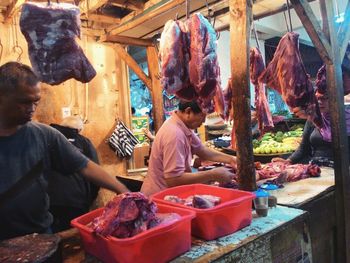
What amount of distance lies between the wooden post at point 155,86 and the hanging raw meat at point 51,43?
3192 mm

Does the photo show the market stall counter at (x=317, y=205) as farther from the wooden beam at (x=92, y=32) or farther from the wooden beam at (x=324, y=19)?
the wooden beam at (x=92, y=32)

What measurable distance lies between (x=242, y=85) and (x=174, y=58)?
73 cm

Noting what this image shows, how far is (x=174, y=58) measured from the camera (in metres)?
3.06

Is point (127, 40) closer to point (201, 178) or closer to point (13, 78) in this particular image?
point (201, 178)

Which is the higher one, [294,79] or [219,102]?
[294,79]

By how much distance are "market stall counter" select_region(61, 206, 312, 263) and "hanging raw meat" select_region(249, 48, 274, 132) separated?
167cm

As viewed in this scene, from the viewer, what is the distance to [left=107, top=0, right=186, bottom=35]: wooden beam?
4.11 m

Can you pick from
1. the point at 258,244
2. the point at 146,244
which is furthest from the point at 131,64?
the point at 146,244

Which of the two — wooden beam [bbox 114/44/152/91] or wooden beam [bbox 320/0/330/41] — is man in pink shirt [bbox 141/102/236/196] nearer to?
wooden beam [bbox 320/0/330/41]

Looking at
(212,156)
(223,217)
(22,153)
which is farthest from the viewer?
(212,156)

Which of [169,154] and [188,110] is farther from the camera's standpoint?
[188,110]

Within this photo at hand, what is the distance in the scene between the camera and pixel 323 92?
165 inches

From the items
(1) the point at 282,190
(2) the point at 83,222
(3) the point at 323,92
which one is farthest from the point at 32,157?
(3) the point at 323,92

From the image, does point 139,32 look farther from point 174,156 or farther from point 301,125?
point 301,125
